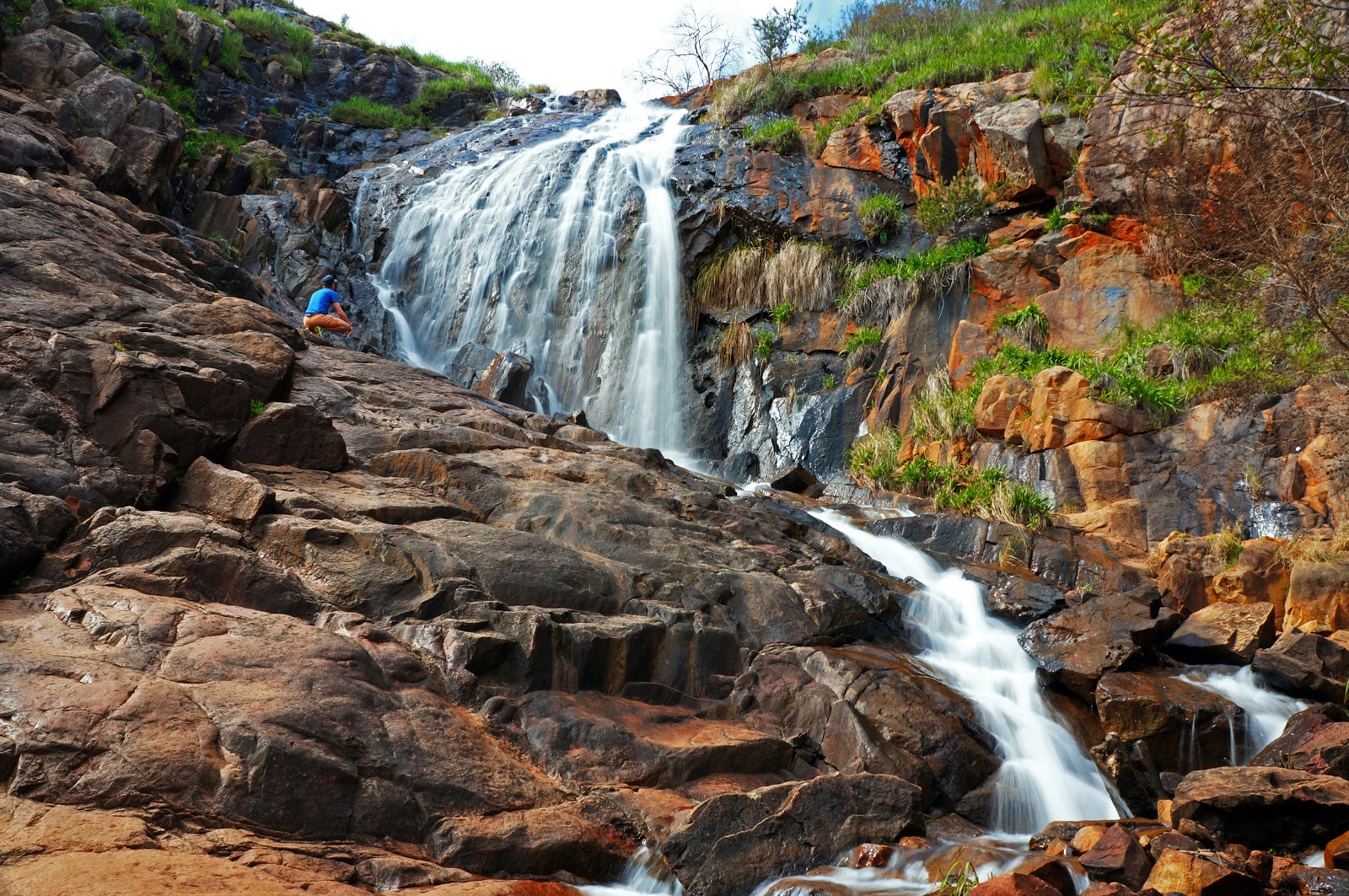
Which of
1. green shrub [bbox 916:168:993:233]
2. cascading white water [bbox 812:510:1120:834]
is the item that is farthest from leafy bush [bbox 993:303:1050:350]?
cascading white water [bbox 812:510:1120:834]

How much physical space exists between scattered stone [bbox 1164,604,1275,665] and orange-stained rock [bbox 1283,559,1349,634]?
0.36 meters

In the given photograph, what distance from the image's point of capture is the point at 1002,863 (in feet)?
15.3

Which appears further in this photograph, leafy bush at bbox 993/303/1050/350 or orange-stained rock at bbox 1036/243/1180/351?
leafy bush at bbox 993/303/1050/350

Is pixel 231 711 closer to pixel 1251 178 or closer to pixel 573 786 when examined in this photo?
pixel 573 786

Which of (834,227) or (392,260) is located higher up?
(834,227)

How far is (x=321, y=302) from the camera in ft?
42.8

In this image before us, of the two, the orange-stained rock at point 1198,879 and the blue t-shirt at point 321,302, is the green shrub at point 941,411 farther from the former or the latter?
the blue t-shirt at point 321,302

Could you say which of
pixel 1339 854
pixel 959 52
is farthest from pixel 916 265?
pixel 1339 854

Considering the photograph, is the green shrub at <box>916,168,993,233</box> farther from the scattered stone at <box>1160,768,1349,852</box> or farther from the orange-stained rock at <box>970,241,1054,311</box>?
the scattered stone at <box>1160,768,1349,852</box>

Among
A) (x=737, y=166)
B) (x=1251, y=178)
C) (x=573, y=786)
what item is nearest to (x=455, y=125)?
(x=737, y=166)

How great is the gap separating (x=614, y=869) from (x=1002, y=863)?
6.77 ft

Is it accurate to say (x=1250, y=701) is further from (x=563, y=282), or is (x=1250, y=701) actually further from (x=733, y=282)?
(x=563, y=282)

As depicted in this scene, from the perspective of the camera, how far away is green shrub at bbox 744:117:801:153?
18453 millimetres

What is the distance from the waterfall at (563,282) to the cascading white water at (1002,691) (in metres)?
6.89
